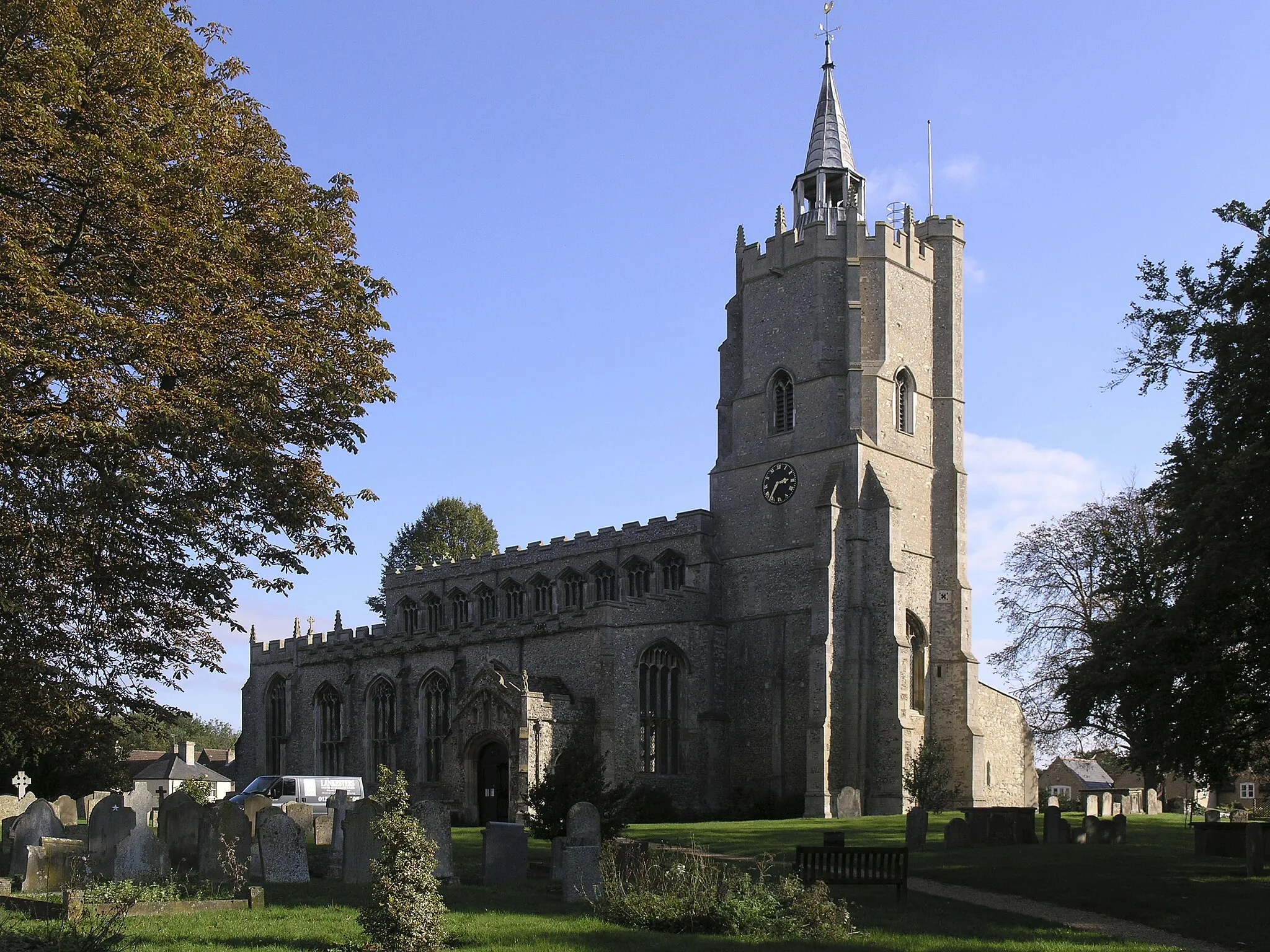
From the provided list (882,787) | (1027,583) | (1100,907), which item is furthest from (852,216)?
(1100,907)

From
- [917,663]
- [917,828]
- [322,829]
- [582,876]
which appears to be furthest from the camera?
[917,663]

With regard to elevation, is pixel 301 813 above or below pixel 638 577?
below

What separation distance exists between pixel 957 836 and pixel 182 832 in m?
14.1

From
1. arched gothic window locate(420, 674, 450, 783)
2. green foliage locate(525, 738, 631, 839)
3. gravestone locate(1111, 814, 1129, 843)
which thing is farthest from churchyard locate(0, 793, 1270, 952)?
arched gothic window locate(420, 674, 450, 783)

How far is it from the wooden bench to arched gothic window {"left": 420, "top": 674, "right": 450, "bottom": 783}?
27.4m

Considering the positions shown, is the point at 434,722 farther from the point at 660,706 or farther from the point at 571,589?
the point at 660,706

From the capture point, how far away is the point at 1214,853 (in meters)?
24.7

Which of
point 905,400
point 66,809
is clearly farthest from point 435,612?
point 66,809

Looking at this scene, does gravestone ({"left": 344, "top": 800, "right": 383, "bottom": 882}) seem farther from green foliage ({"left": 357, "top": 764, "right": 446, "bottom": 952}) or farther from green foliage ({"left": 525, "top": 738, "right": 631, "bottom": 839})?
green foliage ({"left": 357, "top": 764, "right": 446, "bottom": 952})

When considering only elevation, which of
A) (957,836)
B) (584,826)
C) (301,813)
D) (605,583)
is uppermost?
(605,583)

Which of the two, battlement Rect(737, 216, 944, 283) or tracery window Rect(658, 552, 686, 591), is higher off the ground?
battlement Rect(737, 216, 944, 283)

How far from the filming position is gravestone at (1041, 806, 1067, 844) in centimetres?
2702

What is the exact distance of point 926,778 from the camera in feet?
122

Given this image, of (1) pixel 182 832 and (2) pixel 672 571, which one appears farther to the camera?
(2) pixel 672 571
